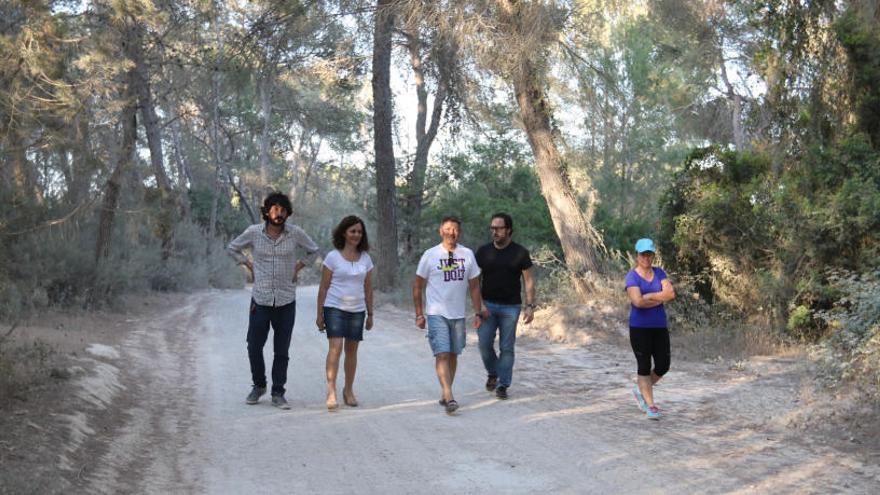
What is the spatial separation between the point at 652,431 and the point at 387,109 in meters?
17.9

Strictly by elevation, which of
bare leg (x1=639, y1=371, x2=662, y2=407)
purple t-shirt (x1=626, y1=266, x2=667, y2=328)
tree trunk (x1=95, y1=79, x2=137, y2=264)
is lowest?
bare leg (x1=639, y1=371, x2=662, y2=407)

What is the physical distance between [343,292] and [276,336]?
876 millimetres

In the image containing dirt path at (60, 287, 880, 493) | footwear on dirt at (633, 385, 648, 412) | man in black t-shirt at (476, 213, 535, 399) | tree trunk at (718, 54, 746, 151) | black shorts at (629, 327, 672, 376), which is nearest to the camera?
dirt path at (60, 287, 880, 493)

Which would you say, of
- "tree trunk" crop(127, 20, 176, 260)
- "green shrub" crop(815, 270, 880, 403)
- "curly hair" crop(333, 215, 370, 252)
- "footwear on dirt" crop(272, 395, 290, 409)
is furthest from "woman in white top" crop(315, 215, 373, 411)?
"tree trunk" crop(127, 20, 176, 260)

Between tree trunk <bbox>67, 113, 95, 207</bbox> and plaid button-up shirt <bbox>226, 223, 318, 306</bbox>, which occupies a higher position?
tree trunk <bbox>67, 113, 95, 207</bbox>

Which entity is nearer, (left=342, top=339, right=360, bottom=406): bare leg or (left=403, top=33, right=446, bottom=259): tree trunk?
(left=342, top=339, right=360, bottom=406): bare leg

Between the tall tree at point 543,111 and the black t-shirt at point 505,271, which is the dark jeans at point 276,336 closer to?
the black t-shirt at point 505,271

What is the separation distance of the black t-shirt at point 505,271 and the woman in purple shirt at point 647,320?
1304mm

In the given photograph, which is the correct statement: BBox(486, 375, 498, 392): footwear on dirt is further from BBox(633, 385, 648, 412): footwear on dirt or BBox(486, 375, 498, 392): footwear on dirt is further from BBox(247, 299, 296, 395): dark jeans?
BBox(247, 299, 296, 395): dark jeans

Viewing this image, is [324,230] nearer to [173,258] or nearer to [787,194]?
[173,258]

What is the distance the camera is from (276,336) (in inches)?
349

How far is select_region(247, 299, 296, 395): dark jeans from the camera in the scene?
28.8 feet

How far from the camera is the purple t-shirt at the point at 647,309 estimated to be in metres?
8.12

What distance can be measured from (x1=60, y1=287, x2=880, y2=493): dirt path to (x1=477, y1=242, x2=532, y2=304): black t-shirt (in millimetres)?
1075
